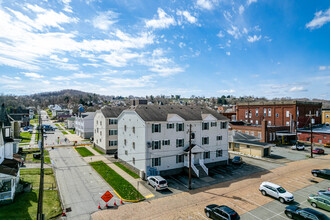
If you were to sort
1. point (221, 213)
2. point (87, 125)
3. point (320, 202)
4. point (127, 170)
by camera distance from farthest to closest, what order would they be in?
1. point (87, 125)
2. point (127, 170)
3. point (320, 202)
4. point (221, 213)

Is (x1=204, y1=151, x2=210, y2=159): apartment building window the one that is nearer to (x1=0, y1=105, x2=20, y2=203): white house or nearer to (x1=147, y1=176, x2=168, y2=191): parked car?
(x1=147, y1=176, x2=168, y2=191): parked car

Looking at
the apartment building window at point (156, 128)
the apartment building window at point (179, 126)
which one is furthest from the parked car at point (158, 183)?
the apartment building window at point (179, 126)

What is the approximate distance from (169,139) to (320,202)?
19982mm

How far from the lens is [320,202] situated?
20.9m

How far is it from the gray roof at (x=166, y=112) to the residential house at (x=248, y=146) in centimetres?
1203

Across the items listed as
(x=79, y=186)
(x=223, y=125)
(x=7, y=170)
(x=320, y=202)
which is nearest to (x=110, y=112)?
(x=79, y=186)

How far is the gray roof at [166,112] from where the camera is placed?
3091 cm

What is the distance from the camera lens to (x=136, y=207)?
20.8 m

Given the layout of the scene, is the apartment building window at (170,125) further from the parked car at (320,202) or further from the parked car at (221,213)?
the parked car at (320,202)

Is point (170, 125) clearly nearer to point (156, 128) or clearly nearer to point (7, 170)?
point (156, 128)

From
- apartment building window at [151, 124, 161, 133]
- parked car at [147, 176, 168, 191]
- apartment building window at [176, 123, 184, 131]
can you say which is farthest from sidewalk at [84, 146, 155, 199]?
apartment building window at [176, 123, 184, 131]

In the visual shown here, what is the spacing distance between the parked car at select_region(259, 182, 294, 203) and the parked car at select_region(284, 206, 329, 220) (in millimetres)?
2906

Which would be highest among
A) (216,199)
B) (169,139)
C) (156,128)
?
(156,128)

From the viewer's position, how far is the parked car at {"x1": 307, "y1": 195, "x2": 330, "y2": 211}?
20.6 m
